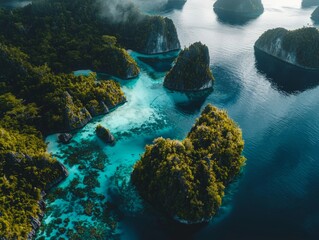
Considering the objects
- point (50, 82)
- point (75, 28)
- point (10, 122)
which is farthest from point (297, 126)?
point (75, 28)

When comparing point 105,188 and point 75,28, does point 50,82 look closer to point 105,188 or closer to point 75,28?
point 105,188

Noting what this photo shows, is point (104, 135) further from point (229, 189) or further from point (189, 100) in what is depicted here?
point (189, 100)

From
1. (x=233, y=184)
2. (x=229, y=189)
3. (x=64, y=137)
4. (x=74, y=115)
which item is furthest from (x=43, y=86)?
(x=233, y=184)

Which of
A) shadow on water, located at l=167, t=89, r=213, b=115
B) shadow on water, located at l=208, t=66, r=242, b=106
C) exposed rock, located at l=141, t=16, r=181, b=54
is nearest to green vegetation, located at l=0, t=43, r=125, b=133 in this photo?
shadow on water, located at l=167, t=89, r=213, b=115

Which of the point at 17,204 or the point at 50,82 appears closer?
the point at 17,204

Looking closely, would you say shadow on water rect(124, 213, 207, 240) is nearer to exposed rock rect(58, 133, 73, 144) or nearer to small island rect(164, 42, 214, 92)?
exposed rock rect(58, 133, 73, 144)

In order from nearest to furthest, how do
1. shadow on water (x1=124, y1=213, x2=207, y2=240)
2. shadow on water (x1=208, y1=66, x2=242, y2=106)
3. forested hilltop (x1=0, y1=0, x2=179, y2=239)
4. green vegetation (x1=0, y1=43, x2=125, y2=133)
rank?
shadow on water (x1=124, y1=213, x2=207, y2=240)
forested hilltop (x1=0, y1=0, x2=179, y2=239)
green vegetation (x1=0, y1=43, x2=125, y2=133)
shadow on water (x1=208, y1=66, x2=242, y2=106)
